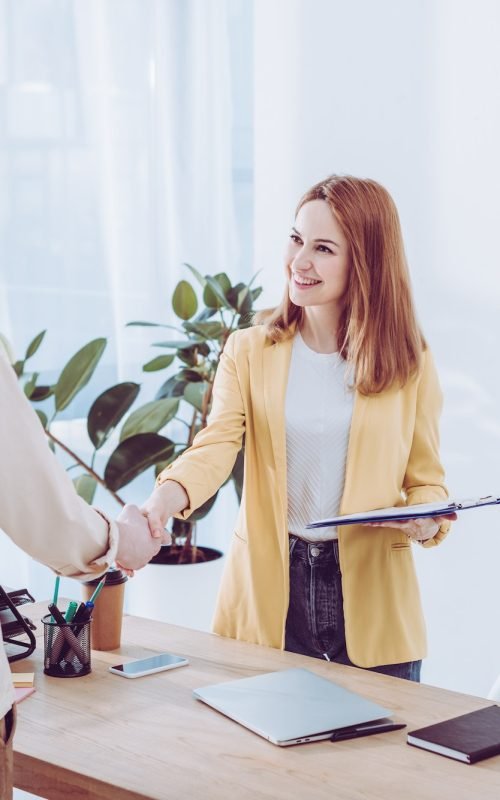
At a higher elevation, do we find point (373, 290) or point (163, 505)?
point (373, 290)

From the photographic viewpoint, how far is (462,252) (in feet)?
11.3

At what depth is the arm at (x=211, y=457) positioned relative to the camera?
2.23 m

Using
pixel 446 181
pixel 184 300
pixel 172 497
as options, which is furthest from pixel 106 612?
pixel 446 181

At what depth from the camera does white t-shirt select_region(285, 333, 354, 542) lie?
2270 mm

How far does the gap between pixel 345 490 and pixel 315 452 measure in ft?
0.35

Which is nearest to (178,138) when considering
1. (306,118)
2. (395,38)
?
(306,118)

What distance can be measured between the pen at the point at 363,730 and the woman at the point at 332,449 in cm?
57

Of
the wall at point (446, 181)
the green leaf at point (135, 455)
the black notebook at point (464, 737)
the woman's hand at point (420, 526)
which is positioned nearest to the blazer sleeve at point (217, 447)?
the woman's hand at point (420, 526)

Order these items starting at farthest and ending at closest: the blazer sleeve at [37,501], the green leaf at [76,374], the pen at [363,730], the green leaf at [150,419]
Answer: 1. the green leaf at [150,419]
2. the green leaf at [76,374]
3. the pen at [363,730]
4. the blazer sleeve at [37,501]

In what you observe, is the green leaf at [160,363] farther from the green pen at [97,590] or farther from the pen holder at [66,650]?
the pen holder at [66,650]

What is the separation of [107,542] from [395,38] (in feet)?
8.14

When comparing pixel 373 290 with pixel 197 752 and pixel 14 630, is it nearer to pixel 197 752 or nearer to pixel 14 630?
pixel 14 630

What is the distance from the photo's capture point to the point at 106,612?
6.53 ft

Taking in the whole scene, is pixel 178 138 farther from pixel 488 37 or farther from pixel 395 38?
pixel 488 37
